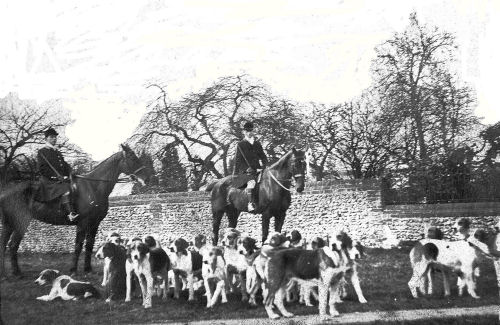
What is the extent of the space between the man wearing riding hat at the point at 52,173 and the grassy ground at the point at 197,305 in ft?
5.18

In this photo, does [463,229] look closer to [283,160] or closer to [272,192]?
[283,160]

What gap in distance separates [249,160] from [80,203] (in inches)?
128

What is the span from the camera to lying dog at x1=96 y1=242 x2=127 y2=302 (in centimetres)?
843

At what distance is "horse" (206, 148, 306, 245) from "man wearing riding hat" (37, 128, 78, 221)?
2.91m

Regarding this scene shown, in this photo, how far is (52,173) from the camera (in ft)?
32.8

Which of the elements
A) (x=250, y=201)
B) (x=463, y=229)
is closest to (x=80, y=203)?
(x=250, y=201)

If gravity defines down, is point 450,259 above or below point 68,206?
below

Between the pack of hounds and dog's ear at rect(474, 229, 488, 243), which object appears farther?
dog's ear at rect(474, 229, 488, 243)

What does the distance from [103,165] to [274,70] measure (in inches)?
151

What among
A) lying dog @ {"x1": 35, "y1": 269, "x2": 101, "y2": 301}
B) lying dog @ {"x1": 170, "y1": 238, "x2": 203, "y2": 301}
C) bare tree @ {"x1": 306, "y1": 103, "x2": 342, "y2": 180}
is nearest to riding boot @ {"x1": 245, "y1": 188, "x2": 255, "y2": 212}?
lying dog @ {"x1": 170, "y1": 238, "x2": 203, "y2": 301}

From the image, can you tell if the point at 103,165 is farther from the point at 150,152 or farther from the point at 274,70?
the point at 274,70

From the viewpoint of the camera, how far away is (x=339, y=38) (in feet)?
34.3

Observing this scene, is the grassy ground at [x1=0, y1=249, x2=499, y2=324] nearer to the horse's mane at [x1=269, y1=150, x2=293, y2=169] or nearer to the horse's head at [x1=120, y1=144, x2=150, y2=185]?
the horse's mane at [x1=269, y1=150, x2=293, y2=169]

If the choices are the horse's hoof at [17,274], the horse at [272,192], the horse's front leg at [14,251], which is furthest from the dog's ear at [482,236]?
the horse's front leg at [14,251]
